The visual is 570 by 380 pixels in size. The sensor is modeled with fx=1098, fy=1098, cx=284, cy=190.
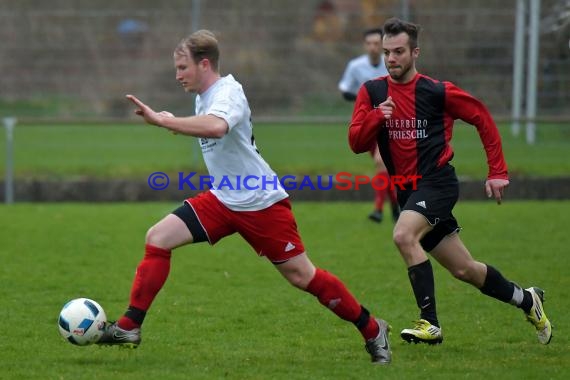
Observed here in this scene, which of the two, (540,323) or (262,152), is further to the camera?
(262,152)

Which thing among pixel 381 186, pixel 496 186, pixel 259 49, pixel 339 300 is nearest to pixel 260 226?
pixel 339 300

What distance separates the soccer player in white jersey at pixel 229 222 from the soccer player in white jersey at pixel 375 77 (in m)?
5.92

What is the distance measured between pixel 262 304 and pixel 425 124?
204 cm

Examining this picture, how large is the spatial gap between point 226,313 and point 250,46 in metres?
9.85

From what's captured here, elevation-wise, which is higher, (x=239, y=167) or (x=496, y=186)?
(x=239, y=167)

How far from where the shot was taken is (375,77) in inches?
485

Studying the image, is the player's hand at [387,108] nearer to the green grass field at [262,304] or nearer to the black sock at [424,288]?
the black sock at [424,288]

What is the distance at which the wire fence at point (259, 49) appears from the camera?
16578mm

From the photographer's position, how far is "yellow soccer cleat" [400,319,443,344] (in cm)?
630

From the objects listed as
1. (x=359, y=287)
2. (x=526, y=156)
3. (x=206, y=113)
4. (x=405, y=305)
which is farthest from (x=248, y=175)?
(x=526, y=156)

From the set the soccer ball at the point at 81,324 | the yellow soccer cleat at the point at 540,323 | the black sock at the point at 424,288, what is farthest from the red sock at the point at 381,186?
the soccer ball at the point at 81,324

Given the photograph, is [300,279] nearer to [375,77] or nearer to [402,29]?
[402,29]

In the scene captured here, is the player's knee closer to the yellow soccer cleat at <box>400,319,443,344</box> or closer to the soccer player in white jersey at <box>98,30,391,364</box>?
the soccer player in white jersey at <box>98,30,391,364</box>

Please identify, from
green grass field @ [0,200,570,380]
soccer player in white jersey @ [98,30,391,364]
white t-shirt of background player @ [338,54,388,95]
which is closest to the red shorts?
soccer player in white jersey @ [98,30,391,364]
